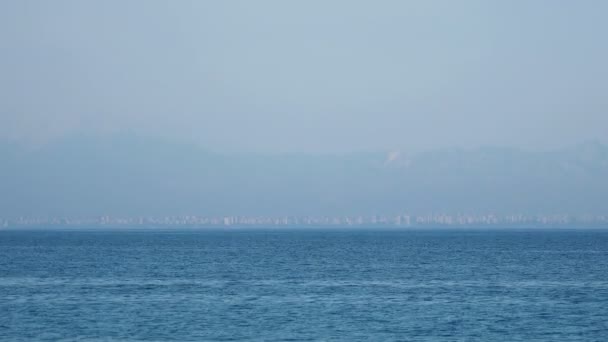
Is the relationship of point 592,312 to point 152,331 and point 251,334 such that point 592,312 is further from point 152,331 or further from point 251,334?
point 152,331

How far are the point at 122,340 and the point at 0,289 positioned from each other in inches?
1028

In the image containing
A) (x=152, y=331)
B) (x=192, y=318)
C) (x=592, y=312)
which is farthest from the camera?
(x=592, y=312)

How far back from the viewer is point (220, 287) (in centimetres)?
6931

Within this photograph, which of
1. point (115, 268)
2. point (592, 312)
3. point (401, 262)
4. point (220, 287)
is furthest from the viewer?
point (401, 262)

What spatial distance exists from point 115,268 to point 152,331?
4740cm

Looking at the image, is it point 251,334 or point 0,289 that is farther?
point 0,289

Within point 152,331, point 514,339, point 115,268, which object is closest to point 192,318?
point 152,331

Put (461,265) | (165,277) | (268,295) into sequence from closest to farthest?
1. (268,295)
2. (165,277)
3. (461,265)

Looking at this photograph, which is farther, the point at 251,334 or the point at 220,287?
the point at 220,287

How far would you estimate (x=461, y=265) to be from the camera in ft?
324

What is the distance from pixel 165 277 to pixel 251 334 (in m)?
35.7

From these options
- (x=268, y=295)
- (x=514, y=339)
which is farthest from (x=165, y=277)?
(x=514, y=339)

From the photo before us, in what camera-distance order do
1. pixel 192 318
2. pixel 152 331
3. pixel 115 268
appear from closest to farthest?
pixel 152 331 → pixel 192 318 → pixel 115 268

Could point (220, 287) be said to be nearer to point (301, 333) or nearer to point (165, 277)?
point (165, 277)
